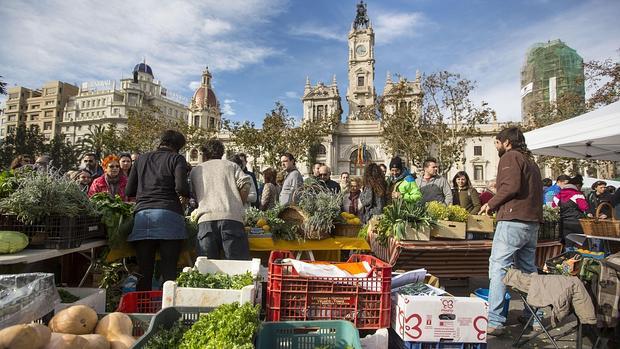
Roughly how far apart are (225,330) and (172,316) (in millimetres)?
523

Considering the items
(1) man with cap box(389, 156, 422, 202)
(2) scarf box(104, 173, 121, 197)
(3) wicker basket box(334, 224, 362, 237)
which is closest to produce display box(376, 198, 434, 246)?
(1) man with cap box(389, 156, 422, 202)

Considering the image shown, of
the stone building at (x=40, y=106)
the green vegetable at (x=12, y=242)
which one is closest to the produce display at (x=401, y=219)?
the green vegetable at (x=12, y=242)

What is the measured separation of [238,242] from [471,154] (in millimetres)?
54264

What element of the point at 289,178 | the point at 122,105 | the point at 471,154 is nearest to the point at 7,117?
the point at 122,105

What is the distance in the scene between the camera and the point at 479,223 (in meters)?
4.77

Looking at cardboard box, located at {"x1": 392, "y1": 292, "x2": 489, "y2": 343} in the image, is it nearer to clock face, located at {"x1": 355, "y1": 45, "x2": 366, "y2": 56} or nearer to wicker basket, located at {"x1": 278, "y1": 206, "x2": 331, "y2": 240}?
wicker basket, located at {"x1": 278, "y1": 206, "x2": 331, "y2": 240}

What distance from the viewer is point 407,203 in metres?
4.64

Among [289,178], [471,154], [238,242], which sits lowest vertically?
[238,242]

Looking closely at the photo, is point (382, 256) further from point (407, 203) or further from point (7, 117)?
point (7, 117)

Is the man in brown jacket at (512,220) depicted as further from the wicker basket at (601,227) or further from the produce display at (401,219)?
the wicker basket at (601,227)

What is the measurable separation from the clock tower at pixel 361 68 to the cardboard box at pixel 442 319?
202 feet

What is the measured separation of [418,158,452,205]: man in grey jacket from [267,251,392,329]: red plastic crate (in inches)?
145

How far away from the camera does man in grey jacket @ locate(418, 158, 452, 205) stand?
239 inches

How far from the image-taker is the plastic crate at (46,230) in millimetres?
3016
